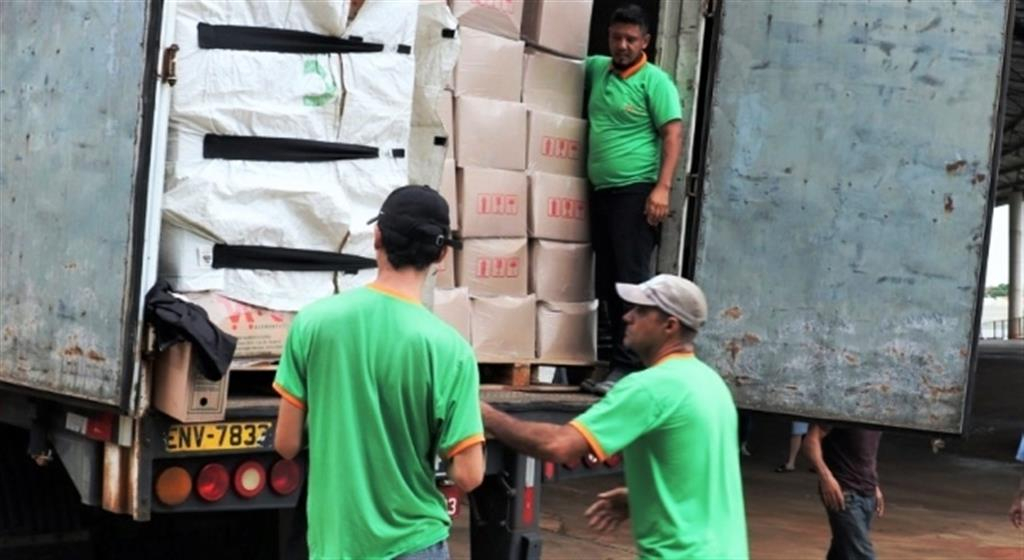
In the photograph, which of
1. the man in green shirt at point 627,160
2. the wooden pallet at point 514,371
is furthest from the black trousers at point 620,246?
the wooden pallet at point 514,371

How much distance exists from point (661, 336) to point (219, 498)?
4.88ft

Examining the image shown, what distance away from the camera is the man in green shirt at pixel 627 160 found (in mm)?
5398

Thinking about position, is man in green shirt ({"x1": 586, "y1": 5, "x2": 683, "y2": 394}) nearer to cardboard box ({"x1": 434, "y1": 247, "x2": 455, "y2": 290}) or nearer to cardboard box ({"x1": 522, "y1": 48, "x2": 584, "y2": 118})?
cardboard box ({"x1": 522, "y1": 48, "x2": 584, "y2": 118})

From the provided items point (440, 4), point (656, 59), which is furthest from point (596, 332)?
point (440, 4)

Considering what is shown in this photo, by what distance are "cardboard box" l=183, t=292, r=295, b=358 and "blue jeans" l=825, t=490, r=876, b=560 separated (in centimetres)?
256

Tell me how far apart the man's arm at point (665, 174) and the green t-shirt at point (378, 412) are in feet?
7.96

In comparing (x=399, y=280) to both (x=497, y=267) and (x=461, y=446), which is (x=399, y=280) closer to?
(x=461, y=446)

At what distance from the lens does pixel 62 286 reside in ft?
13.4

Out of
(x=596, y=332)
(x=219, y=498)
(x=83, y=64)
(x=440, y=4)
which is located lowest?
(x=219, y=498)

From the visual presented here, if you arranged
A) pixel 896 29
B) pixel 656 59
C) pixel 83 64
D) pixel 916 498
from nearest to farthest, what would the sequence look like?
pixel 83 64, pixel 896 29, pixel 656 59, pixel 916 498

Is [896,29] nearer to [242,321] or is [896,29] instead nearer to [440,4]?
[440,4]

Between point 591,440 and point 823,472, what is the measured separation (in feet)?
9.14

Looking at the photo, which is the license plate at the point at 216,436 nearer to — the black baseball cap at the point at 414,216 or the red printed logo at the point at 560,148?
the black baseball cap at the point at 414,216

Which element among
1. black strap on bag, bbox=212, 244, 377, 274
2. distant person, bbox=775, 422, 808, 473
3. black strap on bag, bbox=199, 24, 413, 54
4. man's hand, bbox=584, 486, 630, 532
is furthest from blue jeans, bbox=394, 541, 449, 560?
distant person, bbox=775, 422, 808, 473
